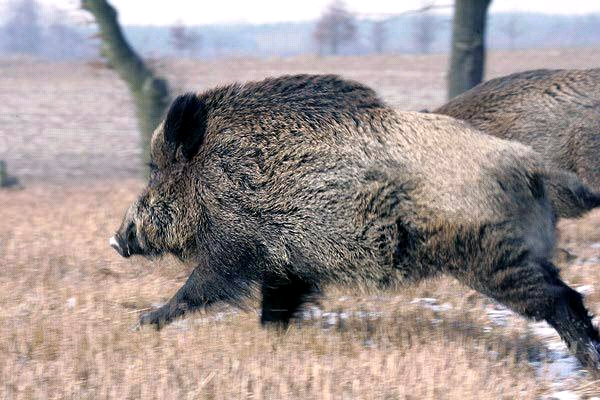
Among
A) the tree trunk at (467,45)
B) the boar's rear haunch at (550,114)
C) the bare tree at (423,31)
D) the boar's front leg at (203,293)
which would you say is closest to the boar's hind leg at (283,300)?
the boar's front leg at (203,293)

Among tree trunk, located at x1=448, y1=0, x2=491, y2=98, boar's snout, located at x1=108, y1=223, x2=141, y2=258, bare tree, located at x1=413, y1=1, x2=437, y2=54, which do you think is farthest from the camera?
bare tree, located at x1=413, y1=1, x2=437, y2=54

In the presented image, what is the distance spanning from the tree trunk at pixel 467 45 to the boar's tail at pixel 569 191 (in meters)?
4.50

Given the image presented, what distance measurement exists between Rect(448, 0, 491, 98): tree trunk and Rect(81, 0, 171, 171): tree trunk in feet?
14.0

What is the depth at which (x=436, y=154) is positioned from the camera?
5.19 metres

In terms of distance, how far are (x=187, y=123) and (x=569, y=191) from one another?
226 centimetres

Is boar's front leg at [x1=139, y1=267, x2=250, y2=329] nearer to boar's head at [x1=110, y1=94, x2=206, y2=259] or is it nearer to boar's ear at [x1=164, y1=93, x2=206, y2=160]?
boar's head at [x1=110, y1=94, x2=206, y2=259]

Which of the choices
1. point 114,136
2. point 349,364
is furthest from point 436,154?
point 114,136

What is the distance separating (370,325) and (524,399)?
1593 mm

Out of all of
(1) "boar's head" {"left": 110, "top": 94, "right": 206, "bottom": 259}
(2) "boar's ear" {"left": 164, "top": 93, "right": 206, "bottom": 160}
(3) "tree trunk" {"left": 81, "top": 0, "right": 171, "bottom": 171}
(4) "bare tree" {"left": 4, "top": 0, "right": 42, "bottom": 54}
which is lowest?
(4) "bare tree" {"left": 4, "top": 0, "right": 42, "bottom": 54}

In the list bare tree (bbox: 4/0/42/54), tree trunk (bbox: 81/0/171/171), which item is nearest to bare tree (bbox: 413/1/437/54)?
bare tree (bbox: 4/0/42/54)

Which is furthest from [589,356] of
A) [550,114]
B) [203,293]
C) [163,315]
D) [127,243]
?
[127,243]

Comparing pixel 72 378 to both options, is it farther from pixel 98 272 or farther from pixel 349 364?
pixel 98 272

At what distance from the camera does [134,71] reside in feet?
43.1

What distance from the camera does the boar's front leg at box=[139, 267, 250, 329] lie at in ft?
18.0
